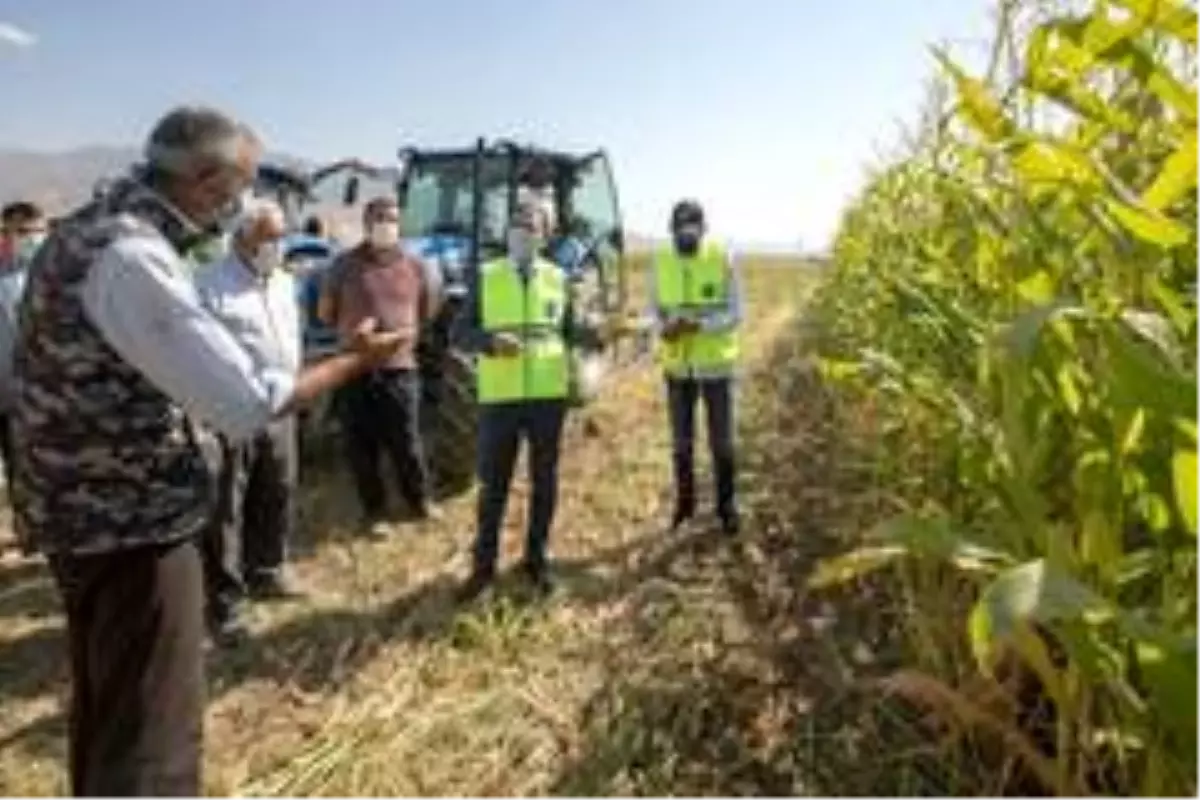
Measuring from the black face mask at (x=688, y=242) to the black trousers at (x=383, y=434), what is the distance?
1388 millimetres

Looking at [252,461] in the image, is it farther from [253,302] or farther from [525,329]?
[525,329]

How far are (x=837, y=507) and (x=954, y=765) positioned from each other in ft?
8.11

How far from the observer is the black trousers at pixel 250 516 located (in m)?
5.30

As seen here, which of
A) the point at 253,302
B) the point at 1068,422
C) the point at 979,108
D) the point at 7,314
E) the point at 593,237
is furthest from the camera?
the point at 593,237

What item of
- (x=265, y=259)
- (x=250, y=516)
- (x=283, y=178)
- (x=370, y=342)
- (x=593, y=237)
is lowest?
(x=250, y=516)

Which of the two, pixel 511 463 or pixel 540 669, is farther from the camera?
pixel 511 463

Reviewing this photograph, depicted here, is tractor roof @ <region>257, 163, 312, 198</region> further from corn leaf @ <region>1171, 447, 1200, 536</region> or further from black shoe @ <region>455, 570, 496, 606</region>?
corn leaf @ <region>1171, 447, 1200, 536</region>

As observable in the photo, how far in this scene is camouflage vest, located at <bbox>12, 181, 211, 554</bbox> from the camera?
2.79 metres

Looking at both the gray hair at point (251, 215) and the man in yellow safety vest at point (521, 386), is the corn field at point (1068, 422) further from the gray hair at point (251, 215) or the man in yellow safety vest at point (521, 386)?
the gray hair at point (251, 215)

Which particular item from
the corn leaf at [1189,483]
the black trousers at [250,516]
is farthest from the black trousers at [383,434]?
the corn leaf at [1189,483]

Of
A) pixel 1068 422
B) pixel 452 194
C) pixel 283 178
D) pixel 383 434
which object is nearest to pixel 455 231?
pixel 452 194

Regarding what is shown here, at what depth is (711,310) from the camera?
20.8 ft

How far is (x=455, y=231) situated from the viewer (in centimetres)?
891

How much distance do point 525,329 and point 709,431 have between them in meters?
1.06
